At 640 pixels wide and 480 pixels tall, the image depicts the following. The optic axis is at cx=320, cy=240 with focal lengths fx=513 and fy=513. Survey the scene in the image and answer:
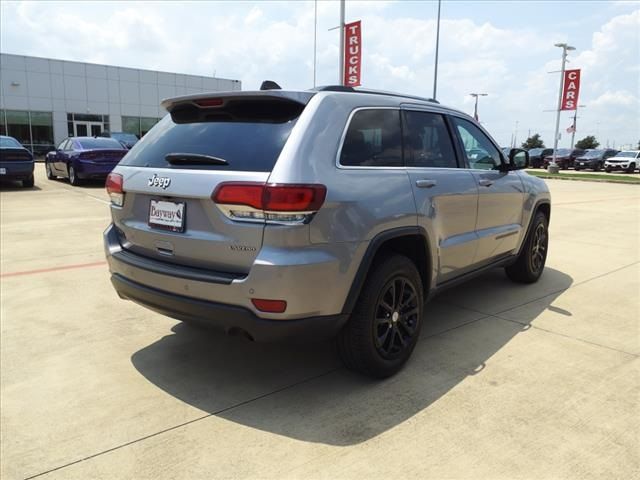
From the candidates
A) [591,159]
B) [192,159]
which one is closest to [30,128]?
[192,159]

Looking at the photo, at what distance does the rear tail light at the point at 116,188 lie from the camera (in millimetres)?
3445

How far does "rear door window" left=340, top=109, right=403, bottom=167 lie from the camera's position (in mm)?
3098

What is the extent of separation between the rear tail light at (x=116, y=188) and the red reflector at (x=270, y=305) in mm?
1370

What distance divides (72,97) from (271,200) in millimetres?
41371

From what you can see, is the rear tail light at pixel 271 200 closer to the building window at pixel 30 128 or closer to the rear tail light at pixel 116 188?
the rear tail light at pixel 116 188

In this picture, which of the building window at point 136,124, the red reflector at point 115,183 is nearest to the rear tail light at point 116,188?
the red reflector at point 115,183

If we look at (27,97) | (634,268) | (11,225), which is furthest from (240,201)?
(27,97)

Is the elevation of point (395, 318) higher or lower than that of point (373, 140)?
lower

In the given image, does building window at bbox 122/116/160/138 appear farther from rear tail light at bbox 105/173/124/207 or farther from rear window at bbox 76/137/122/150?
rear tail light at bbox 105/173/124/207

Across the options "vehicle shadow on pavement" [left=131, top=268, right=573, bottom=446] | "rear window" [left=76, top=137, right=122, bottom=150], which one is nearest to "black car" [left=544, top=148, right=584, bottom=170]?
"rear window" [left=76, top=137, right=122, bottom=150]

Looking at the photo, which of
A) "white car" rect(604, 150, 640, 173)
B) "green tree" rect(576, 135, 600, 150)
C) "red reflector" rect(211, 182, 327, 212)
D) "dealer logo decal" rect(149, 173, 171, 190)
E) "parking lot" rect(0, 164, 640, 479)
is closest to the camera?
"parking lot" rect(0, 164, 640, 479)

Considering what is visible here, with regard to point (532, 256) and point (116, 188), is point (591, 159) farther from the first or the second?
point (116, 188)

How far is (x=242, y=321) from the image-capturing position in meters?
2.78

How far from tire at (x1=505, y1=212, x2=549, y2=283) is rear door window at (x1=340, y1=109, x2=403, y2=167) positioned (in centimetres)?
260
